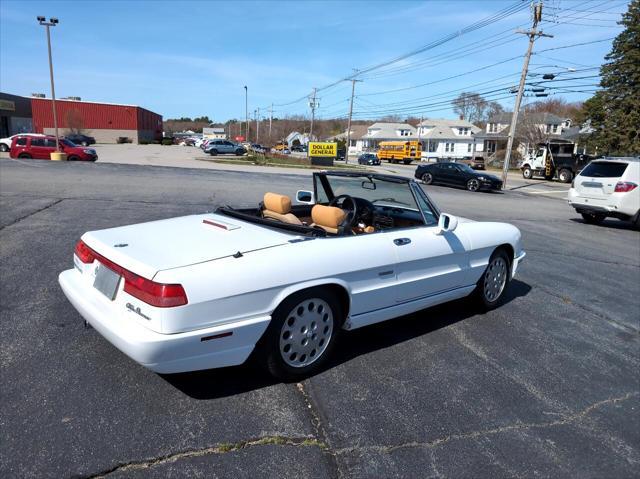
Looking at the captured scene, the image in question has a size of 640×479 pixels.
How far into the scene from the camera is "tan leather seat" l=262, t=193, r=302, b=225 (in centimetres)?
394

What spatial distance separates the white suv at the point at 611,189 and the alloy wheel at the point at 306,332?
11.7 meters

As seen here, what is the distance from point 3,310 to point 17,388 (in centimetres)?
149

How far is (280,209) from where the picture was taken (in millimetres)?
3982

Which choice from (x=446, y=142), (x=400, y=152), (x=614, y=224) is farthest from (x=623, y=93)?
(x=446, y=142)

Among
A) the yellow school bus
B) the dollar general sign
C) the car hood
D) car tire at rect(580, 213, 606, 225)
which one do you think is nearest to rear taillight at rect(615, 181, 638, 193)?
car tire at rect(580, 213, 606, 225)

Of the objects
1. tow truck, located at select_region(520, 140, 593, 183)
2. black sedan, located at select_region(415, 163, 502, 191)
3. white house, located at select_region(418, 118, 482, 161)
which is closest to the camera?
black sedan, located at select_region(415, 163, 502, 191)

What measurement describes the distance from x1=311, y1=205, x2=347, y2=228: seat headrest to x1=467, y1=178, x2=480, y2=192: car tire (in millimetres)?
21556

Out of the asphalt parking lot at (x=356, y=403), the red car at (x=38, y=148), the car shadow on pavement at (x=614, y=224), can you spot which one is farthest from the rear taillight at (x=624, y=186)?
the red car at (x=38, y=148)

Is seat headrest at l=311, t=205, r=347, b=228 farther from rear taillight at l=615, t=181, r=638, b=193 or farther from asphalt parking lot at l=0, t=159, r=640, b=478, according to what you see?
rear taillight at l=615, t=181, r=638, b=193

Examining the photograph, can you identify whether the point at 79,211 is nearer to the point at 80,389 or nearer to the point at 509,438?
the point at 80,389

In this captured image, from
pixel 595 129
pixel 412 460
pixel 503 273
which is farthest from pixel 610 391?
pixel 595 129

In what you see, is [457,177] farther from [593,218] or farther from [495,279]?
[495,279]

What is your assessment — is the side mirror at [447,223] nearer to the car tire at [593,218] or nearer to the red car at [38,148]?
the car tire at [593,218]

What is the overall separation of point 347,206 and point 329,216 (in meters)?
0.70
